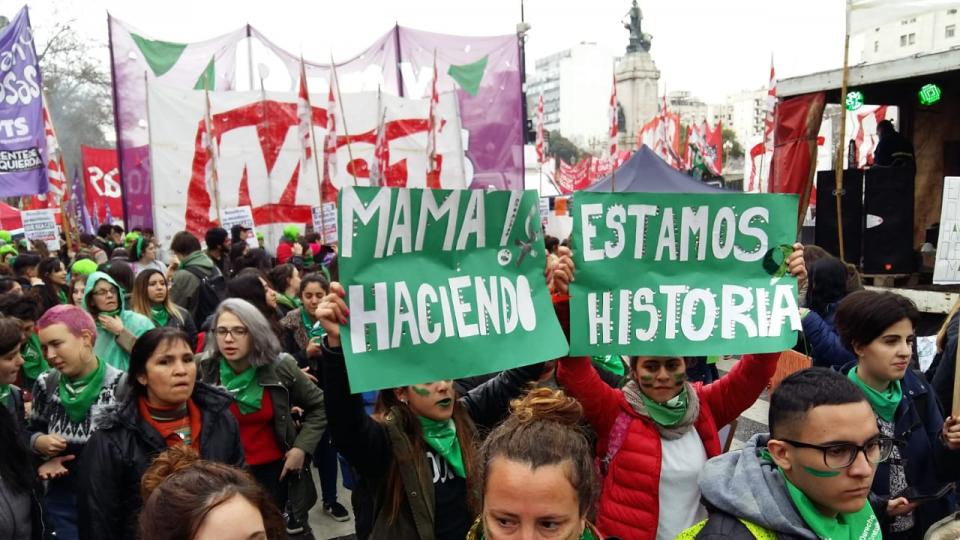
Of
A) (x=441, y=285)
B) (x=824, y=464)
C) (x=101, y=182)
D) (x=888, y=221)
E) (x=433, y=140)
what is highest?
(x=433, y=140)

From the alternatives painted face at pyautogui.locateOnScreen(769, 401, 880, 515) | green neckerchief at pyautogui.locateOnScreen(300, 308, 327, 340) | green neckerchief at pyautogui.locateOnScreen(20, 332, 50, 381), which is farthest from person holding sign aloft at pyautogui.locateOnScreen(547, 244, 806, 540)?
green neckerchief at pyautogui.locateOnScreen(20, 332, 50, 381)

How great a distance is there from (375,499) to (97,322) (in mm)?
3077

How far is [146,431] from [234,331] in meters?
1.00

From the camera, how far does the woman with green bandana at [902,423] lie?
9.45 feet

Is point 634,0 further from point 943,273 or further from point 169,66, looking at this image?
point 943,273

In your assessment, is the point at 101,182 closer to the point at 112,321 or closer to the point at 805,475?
the point at 112,321


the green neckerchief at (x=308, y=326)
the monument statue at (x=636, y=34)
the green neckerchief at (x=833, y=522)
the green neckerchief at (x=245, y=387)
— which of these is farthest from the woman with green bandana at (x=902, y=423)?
the monument statue at (x=636, y=34)

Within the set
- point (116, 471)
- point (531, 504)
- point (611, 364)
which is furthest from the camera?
point (611, 364)

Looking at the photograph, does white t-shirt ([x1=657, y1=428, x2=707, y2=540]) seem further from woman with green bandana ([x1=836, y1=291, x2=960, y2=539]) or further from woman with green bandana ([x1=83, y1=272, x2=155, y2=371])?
woman with green bandana ([x1=83, y1=272, x2=155, y2=371])

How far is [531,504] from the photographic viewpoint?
181cm

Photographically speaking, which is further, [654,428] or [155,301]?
[155,301]

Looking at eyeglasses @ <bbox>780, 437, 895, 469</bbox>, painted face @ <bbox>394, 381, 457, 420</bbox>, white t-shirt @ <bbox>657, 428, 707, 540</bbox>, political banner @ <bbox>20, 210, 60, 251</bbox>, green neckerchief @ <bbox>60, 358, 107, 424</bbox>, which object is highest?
political banner @ <bbox>20, 210, 60, 251</bbox>

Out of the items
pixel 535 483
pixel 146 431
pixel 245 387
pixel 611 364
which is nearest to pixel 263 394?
pixel 245 387

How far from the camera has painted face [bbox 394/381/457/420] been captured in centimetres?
262
